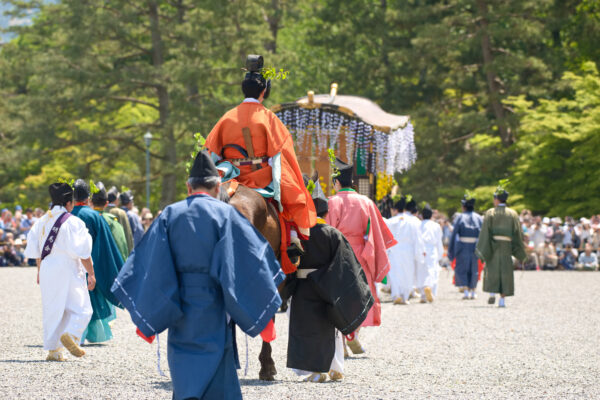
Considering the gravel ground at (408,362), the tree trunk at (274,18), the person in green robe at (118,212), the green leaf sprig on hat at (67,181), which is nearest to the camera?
the gravel ground at (408,362)

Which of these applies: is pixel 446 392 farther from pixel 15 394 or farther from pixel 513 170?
pixel 513 170

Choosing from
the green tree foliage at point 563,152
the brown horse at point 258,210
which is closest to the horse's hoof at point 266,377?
the brown horse at point 258,210

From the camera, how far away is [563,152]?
1243 inches

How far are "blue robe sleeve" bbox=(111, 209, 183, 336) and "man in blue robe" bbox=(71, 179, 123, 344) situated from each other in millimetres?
4927

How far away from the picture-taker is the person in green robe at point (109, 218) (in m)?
11.0

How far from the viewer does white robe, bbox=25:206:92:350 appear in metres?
8.71

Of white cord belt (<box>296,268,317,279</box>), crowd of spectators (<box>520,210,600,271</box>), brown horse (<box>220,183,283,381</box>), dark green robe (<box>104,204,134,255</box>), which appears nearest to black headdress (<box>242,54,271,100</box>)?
brown horse (<box>220,183,283,381</box>)

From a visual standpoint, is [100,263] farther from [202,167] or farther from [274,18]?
[274,18]

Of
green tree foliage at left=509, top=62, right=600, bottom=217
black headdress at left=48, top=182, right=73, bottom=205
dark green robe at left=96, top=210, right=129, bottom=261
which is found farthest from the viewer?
green tree foliage at left=509, top=62, right=600, bottom=217

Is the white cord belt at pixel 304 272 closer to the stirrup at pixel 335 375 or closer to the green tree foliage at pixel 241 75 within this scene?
the stirrup at pixel 335 375

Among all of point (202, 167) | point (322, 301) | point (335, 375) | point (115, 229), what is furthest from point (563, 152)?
point (202, 167)

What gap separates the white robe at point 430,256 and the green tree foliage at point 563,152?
12.8 metres

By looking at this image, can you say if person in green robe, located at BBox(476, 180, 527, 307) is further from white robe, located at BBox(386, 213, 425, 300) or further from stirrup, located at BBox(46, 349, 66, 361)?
stirrup, located at BBox(46, 349, 66, 361)

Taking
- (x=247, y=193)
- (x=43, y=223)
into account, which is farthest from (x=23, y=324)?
(x=247, y=193)
